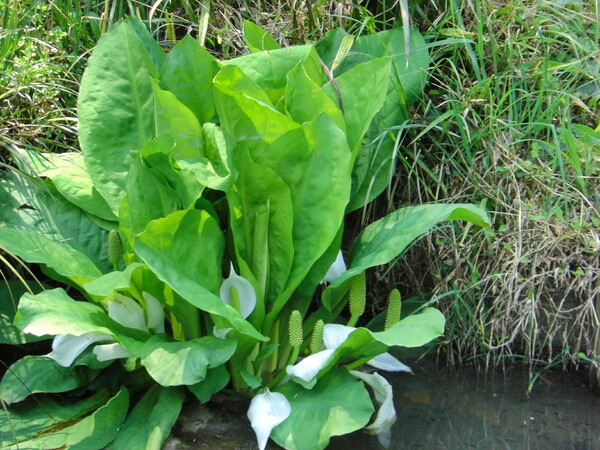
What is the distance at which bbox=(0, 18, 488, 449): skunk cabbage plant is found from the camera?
55.2 inches

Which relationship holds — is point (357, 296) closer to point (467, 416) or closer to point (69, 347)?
point (467, 416)

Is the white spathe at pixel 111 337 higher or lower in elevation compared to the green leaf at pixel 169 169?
lower

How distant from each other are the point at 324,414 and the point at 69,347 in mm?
520

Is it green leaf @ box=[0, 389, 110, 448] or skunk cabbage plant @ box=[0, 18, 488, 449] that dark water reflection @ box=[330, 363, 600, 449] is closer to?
skunk cabbage plant @ box=[0, 18, 488, 449]

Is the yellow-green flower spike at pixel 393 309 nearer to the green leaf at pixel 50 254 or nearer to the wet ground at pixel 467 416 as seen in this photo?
the wet ground at pixel 467 416

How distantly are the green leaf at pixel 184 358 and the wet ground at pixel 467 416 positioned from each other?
163 mm

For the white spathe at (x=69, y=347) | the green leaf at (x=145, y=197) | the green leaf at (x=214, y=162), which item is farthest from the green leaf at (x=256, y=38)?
the white spathe at (x=69, y=347)

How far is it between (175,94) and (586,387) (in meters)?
1.16

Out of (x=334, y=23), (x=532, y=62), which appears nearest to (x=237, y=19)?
(x=334, y=23)

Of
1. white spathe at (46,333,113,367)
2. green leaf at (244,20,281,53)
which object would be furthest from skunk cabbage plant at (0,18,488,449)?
green leaf at (244,20,281,53)

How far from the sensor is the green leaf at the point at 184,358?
1.35m

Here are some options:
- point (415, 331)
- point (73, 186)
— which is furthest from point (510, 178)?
point (73, 186)

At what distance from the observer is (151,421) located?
4.69 feet

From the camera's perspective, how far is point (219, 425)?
1.51 metres
